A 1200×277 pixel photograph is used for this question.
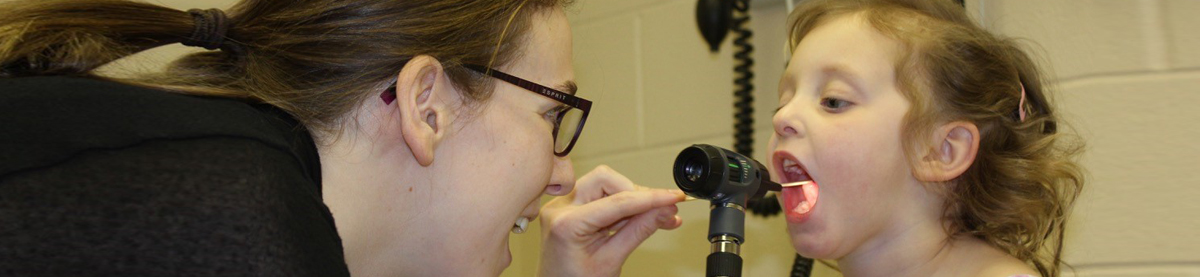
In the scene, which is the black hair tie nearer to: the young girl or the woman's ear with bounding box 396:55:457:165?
the woman's ear with bounding box 396:55:457:165

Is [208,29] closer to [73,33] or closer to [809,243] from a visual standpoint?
[73,33]

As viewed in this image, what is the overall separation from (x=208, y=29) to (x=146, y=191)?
0.32 m

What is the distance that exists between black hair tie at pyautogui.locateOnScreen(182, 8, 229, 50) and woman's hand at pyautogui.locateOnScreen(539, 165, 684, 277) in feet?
1.75

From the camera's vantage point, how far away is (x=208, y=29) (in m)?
1.08

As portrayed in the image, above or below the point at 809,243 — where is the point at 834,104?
above

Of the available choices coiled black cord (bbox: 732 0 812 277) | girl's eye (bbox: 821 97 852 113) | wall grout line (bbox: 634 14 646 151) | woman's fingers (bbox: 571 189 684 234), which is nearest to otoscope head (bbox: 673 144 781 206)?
woman's fingers (bbox: 571 189 684 234)

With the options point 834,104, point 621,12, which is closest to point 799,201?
point 834,104

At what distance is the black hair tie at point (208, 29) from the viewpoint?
108 cm

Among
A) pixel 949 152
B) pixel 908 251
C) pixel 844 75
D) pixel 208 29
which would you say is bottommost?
pixel 908 251

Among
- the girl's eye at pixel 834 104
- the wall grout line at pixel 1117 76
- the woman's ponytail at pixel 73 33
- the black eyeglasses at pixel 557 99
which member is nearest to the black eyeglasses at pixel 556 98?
the black eyeglasses at pixel 557 99

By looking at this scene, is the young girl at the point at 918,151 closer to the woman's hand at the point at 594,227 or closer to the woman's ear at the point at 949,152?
the woman's ear at the point at 949,152

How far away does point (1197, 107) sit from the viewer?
5.10 ft

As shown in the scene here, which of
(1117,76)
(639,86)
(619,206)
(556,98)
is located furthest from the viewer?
(639,86)

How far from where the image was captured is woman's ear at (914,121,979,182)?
4.74 ft
